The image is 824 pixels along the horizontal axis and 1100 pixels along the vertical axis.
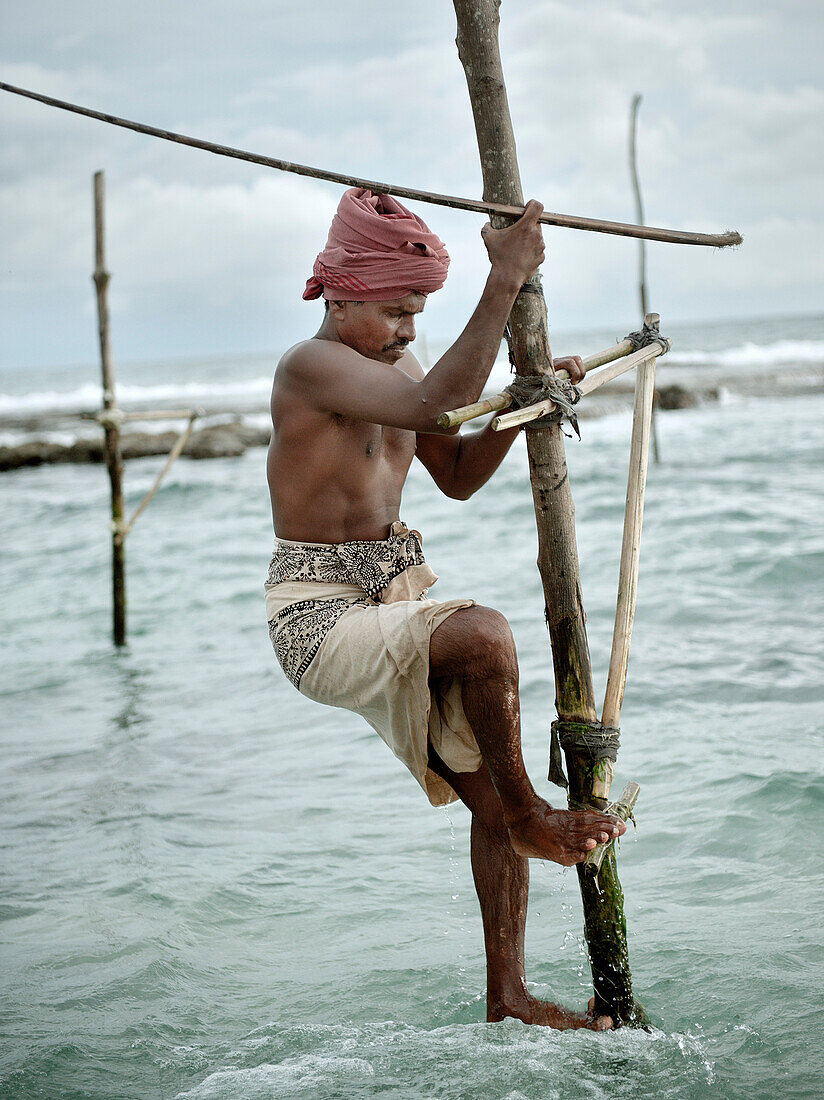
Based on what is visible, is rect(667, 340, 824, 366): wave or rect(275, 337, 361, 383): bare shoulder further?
rect(667, 340, 824, 366): wave

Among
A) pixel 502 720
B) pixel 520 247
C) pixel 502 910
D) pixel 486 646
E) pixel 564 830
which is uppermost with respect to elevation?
pixel 520 247

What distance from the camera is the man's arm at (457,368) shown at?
2424 mm

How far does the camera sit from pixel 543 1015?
2.79 m

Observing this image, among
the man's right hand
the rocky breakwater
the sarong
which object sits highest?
the rocky breakwater

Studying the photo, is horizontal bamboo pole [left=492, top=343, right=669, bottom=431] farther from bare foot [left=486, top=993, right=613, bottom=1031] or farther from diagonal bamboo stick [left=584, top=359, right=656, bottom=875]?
bare foot [left=486, top=993, right=613, bottom=1031]

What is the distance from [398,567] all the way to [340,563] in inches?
7.0

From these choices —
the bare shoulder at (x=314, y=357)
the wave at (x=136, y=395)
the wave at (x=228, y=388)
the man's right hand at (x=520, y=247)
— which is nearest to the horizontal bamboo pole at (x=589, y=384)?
the man's right hand at (x=520, y=247)

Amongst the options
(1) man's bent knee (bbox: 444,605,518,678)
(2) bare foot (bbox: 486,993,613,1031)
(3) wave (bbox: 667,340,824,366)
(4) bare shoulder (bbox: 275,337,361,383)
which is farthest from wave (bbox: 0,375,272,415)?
(1) man's bent knee (bbox: 444,605,518,678)

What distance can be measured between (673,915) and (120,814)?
2507mm

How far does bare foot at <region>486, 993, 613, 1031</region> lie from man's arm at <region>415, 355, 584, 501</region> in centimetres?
140

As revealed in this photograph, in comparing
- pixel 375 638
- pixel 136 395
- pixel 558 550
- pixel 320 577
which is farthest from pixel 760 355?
pixel 375 638

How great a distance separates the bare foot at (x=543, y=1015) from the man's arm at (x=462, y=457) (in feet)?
4.58

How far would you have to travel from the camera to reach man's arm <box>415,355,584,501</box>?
3070 mm

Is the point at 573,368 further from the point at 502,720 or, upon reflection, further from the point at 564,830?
the point at 564,830
